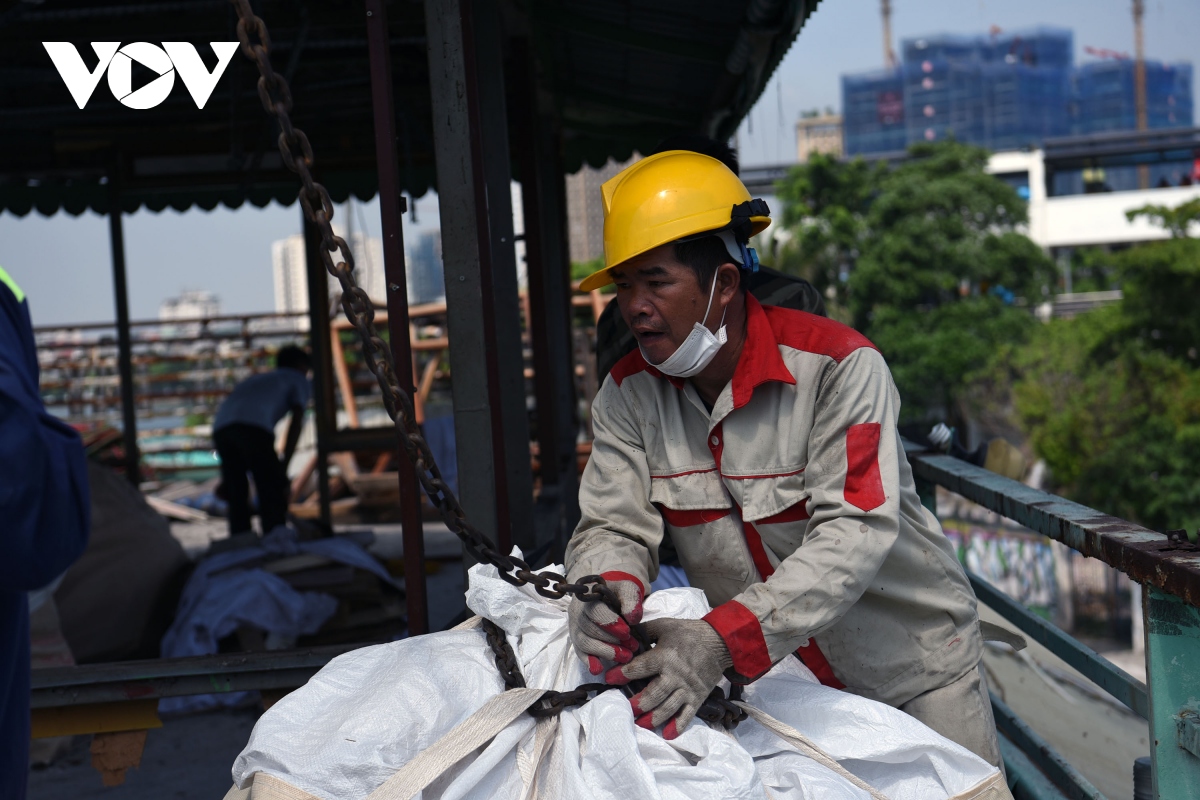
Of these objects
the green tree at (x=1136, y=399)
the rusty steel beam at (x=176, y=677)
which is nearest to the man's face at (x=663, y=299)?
the rusty steel beam at (x=176, y=677)

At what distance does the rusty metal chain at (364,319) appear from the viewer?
1.52 m

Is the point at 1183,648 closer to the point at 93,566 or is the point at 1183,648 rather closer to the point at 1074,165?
the point at 93,566

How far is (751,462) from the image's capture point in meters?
2.09

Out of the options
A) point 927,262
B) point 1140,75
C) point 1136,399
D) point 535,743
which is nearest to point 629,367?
point 535,743

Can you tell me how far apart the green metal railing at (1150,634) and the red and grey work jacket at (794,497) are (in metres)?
0.27

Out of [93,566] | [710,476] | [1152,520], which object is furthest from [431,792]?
[1152,520]

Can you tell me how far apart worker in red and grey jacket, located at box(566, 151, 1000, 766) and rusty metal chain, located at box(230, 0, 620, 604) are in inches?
7.2

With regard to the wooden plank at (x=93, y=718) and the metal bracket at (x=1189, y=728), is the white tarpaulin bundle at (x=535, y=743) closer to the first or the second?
the metal bracket at (x=1189, y=728)

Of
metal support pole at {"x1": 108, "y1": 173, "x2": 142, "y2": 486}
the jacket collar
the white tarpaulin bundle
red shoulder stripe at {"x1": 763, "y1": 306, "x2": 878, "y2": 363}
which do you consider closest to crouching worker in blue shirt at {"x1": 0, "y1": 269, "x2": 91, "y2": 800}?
the white tarpaulin bundle

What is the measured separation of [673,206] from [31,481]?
1.24 metres

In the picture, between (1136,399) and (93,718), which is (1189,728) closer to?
(93,718)

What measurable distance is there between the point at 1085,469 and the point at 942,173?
16.3 metres

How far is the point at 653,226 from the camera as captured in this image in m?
2.04

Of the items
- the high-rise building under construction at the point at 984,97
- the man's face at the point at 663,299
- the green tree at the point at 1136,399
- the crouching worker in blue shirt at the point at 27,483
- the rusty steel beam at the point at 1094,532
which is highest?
the high-rise building under construction at the point at 984,97
